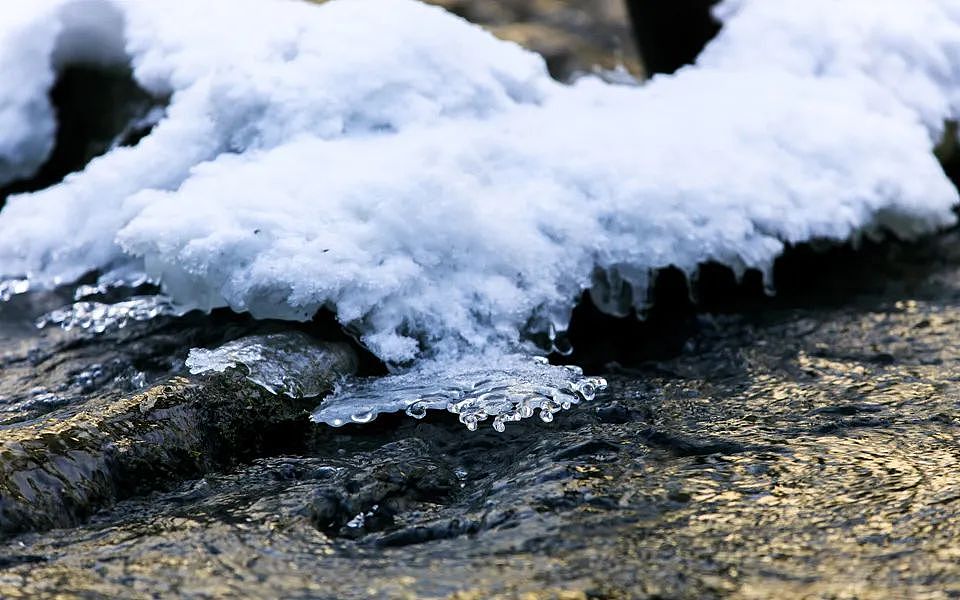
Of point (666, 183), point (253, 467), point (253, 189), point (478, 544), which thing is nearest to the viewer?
point (478, 544)

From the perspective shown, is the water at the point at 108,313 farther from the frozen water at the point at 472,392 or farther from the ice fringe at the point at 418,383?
the frozen water at the point at 472,392

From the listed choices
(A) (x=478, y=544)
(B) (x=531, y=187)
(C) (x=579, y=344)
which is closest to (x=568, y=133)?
(B) (x=531, y=187)

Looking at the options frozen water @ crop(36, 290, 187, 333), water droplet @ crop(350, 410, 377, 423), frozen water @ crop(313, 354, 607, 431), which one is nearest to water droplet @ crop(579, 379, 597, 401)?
frozen water @ crop(313, 354, 607, 431)

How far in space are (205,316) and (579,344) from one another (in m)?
1.43

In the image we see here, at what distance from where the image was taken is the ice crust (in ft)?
11.4

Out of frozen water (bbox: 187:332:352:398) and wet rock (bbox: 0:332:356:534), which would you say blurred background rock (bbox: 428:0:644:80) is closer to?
frozen water (bbox: 187:332:352:398)

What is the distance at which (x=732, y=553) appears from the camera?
2137mm

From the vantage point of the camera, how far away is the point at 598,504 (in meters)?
2.41

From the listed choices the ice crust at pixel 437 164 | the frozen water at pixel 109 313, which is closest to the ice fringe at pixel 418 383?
the ice crust at pixel 437 164

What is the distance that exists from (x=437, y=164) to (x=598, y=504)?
1.71m

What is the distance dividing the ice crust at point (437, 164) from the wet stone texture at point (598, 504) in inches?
18.5

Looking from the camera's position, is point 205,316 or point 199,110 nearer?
point 205,316

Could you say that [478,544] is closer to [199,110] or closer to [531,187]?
[531,187]

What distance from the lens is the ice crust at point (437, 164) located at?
3.46 meters
